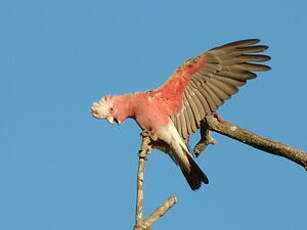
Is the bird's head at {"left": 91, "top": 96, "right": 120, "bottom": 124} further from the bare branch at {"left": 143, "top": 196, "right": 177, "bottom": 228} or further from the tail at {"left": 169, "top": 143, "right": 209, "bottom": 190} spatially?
the bare branch at {"left": 143, "top": 196, "right": 177, "bottom": 228}

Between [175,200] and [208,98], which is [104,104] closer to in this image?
[208,98]

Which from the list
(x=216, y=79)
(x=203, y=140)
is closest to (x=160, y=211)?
(x=203, y=140)

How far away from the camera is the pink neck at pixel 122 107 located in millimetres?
8844

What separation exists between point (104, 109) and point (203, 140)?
1516 millimetres

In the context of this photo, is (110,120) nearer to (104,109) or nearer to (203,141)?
(104,109)

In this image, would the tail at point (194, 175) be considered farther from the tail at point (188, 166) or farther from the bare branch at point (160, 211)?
the bare branch at point (160, 211)

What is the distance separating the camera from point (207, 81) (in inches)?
373

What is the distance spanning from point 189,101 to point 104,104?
1.22 metres

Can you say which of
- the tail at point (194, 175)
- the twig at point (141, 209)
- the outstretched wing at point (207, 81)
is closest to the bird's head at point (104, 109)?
the outstretched wing at point (207, 81)

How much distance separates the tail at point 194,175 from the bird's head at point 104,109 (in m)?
1.17

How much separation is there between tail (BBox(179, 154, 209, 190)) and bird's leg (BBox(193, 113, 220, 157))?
0.32 meters

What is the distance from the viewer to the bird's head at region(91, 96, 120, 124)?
28.7 ft

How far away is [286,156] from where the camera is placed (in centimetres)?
795

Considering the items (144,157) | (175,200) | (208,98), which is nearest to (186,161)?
(208,98)
